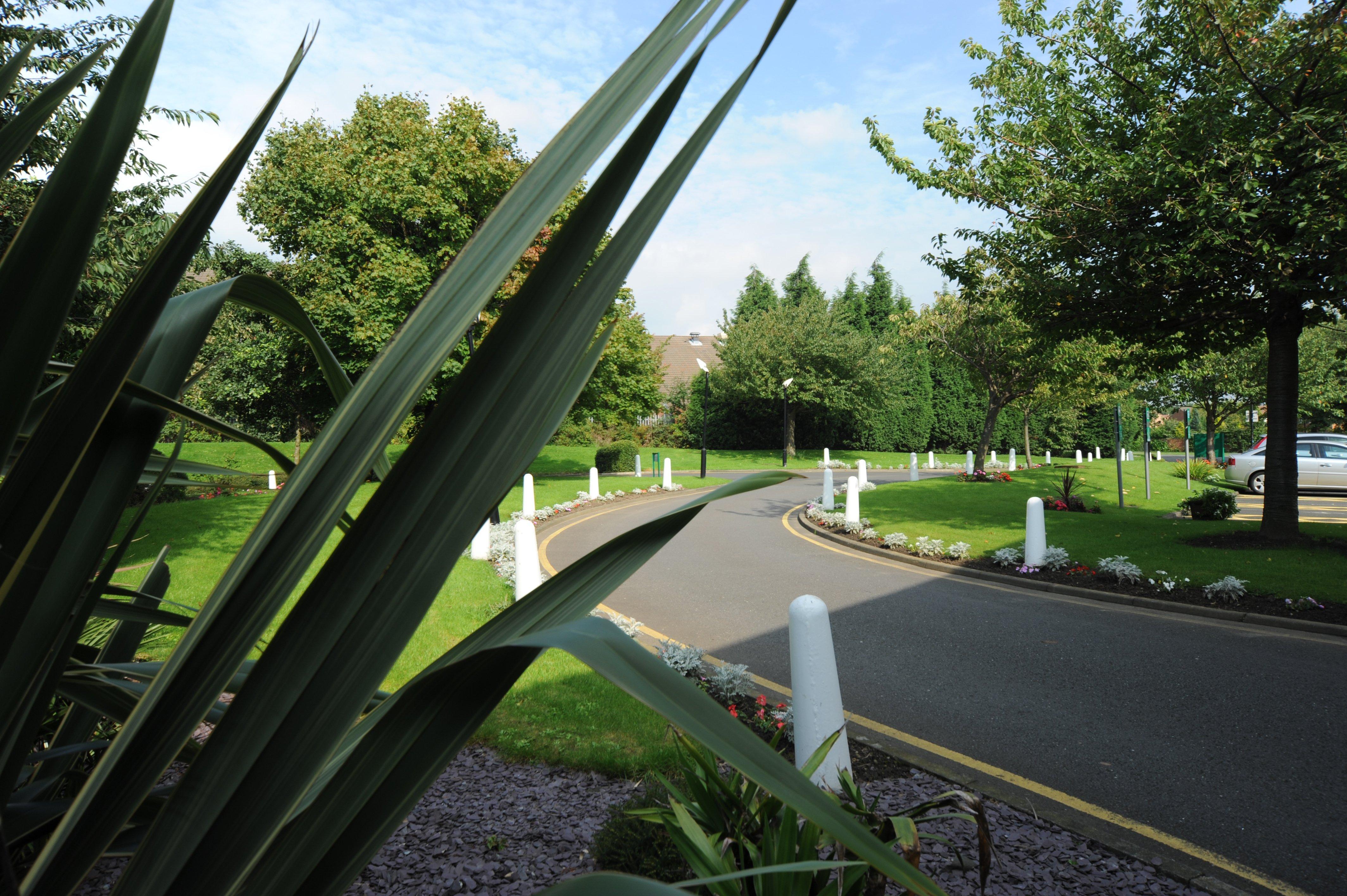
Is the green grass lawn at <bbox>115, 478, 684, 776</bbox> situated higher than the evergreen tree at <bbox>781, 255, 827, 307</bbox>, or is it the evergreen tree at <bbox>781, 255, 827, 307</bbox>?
the evergreen tree at <bbox>781, 255, 827, 307</bbox>

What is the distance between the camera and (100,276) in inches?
279

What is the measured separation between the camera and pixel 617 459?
27312 millimetres

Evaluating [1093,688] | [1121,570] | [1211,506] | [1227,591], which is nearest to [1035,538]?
[1121,570]

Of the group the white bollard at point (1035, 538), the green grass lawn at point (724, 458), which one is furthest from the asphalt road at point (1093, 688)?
the green grass lawn at point (724, 458)

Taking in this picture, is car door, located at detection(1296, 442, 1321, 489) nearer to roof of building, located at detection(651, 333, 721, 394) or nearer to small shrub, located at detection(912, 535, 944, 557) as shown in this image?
small shrub, located at detection(912, 535, 944, 557)

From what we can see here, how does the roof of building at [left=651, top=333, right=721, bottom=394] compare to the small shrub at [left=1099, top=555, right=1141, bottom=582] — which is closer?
the small shrub at [left=1099, top=555, right=1141, bottom=582]

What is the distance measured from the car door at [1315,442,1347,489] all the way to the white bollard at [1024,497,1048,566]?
14626 millimetres

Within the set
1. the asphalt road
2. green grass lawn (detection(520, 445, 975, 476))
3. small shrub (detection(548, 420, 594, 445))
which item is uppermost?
small shrub (detection(548, 420, 594, 445))

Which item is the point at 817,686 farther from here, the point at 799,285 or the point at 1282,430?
the point at 799,285

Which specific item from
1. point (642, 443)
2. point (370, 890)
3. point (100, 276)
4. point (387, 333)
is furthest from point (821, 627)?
point (642, 443)

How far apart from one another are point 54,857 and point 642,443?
4032 cm

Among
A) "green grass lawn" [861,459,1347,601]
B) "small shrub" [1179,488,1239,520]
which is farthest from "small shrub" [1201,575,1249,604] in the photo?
"small shrub" [1179,488,1239,520]

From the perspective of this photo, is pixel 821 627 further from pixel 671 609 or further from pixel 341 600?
pixel 671 609

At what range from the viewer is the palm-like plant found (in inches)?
19.9
